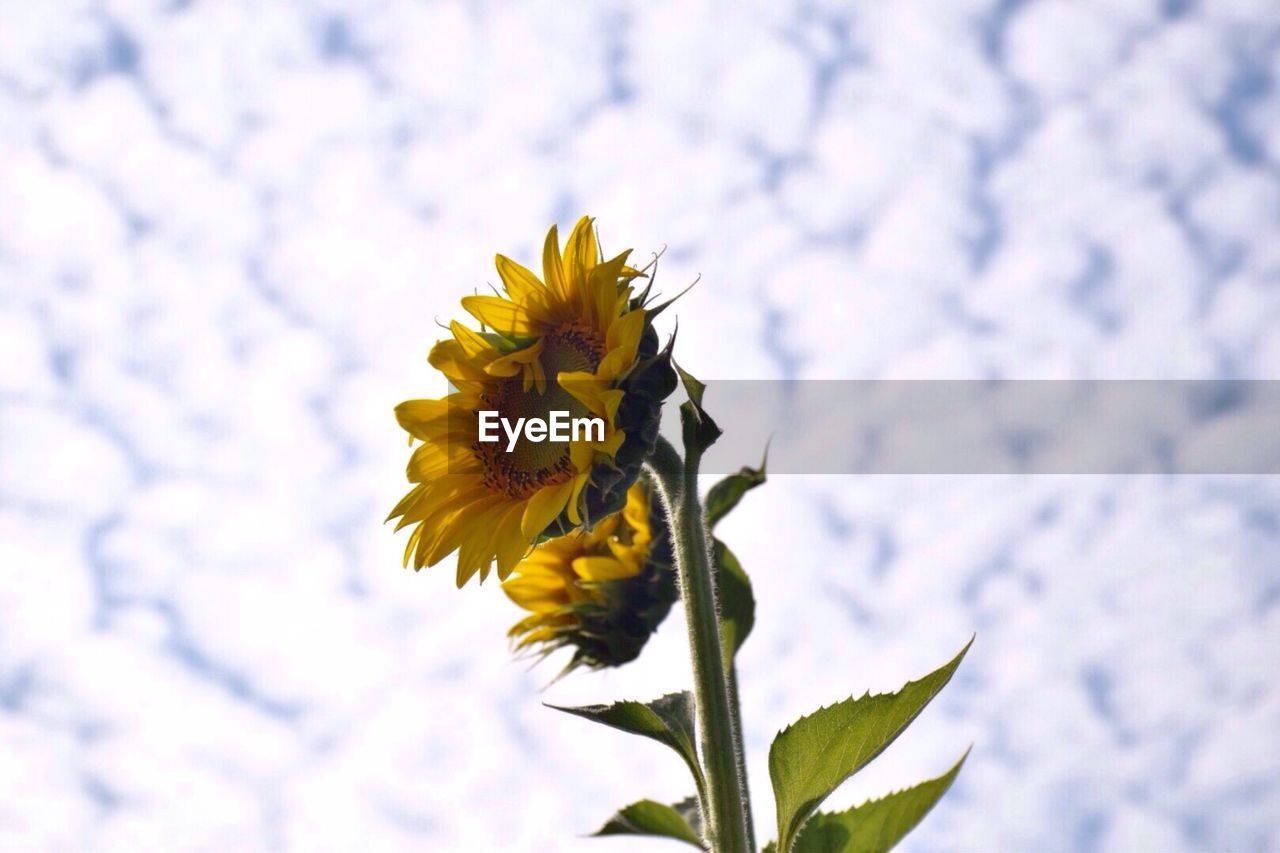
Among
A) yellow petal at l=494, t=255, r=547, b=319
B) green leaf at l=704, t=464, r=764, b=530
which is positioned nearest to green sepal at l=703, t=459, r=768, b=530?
green leaf at l=704, t=464, r=764, b=530

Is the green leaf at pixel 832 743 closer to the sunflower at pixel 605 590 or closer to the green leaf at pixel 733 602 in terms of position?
the green leaf at pixel 733 602

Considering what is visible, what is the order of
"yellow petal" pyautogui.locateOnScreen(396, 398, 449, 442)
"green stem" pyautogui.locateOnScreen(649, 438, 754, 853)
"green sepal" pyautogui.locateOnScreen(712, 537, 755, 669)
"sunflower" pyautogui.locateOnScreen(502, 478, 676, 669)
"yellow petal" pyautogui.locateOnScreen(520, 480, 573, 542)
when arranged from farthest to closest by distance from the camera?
"sunflower" pyautogui.locateOnScreen(502, 478, 676, 669), "yellow petal" pyautogui.locateOnScreen(396, 398, 449, 442), "green sepal" pyautogui.locateOnScreen(712, 537, 755, 669), "yellow petal" pyautogui.locateOnScreen(520, 480, 573, 542), "green stem" pyautogui.locateOnScreen(649, 438, 754, 853)

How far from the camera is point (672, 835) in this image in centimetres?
250

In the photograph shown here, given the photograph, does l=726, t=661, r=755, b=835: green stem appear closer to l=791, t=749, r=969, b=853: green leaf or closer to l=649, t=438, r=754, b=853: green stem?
l=649, t=438, r=754, b=853: green stem

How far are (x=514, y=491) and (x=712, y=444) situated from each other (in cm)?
63

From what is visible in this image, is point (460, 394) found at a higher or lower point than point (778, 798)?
higher

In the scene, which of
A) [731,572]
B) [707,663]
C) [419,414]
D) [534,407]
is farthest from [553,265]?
[707,663]

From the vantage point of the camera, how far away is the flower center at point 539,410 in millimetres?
2795

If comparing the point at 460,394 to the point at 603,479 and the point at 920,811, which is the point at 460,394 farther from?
the point at 920,811

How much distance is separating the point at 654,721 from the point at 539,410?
101cm

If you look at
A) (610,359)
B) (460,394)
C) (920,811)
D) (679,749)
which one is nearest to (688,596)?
(679,749)

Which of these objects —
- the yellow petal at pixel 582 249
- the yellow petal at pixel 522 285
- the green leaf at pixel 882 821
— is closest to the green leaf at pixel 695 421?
the yellow petal at pixel 582 249

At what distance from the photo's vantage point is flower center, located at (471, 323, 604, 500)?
2.79 meters

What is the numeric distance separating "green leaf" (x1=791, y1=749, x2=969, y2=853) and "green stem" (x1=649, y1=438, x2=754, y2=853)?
0.28m
